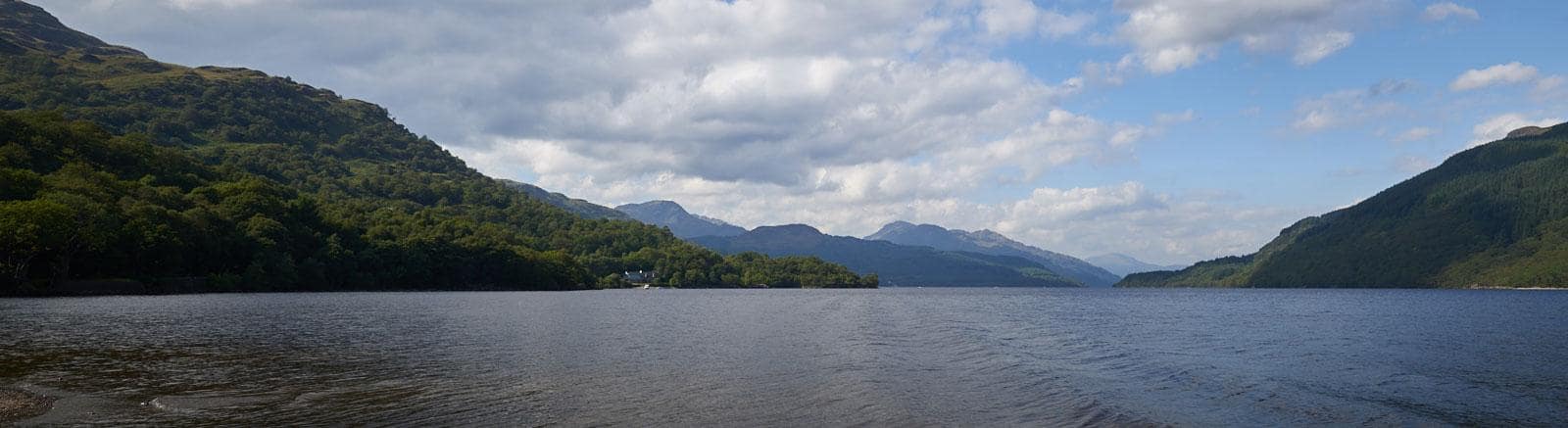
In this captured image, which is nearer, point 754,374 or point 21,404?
point 21,404

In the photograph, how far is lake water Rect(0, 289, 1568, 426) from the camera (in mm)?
30141

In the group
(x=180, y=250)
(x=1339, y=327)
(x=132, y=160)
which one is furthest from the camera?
(x=132, y=160)

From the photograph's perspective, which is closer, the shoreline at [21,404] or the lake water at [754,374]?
the shoreline at [21,404]

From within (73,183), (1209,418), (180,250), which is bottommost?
(1209,418)

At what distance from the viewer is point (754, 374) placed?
41.9 metres

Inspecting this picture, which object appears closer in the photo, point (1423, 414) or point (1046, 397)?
point (1423, 414)

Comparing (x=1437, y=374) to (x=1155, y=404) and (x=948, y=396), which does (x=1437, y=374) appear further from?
(x=948, y=396)

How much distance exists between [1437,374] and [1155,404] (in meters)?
20.6

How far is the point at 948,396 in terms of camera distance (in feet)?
116

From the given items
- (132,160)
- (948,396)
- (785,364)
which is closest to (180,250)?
(132,160)

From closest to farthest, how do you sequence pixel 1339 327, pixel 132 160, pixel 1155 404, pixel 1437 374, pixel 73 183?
1. pixel 1155 404
2. pixel 1437 374
3. pixel 1339 327
4. pixel 73 183
5. pixel 132 160

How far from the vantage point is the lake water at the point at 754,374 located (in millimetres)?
30141

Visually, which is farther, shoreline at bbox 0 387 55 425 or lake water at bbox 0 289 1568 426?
lake water at bbox 0 289 1568 426

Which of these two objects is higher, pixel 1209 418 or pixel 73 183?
pixel 73 183
